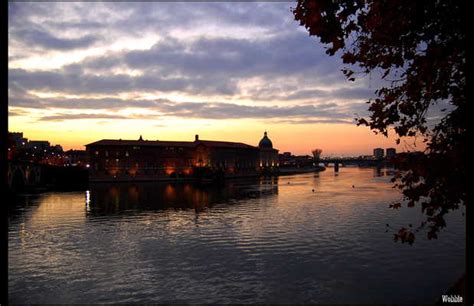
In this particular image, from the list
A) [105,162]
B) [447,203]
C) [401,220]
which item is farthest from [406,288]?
[105,162]

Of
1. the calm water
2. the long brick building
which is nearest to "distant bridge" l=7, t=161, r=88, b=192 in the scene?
the long brick building

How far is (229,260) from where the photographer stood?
2828cm

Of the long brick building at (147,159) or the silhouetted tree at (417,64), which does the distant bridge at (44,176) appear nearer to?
the long brick building at (147,159)

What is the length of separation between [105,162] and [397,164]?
462 feet

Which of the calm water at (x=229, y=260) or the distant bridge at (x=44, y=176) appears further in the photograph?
the distant bridge at (x=44, y=176)

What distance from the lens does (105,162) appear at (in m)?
143

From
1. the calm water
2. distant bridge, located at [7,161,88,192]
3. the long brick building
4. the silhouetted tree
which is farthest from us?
the long brick building

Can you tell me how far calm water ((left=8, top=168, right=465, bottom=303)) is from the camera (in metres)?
21.3

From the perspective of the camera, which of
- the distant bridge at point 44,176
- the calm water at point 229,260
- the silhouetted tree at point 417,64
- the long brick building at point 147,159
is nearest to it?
the silhouetted tree at point 417,64

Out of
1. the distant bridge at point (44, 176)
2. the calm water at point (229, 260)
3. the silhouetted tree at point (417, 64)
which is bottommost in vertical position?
the calm water at point (229, 260)

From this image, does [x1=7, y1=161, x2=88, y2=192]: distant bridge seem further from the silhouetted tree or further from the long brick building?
the silhouetted tree

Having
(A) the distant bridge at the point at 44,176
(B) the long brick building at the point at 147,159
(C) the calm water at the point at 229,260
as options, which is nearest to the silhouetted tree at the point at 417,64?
(C) the calm water at the point at 229,260

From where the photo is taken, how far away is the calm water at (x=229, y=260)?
21344mm

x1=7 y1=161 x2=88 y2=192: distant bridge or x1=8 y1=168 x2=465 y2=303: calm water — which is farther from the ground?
x1=7 y1=161 x2=88 y2=192: distant bridge
